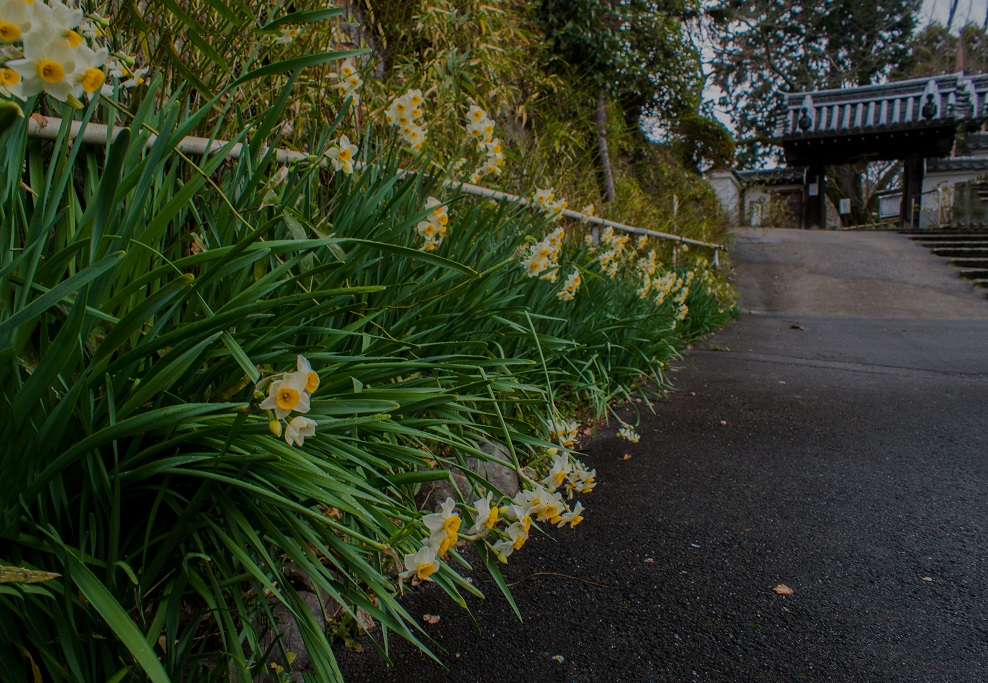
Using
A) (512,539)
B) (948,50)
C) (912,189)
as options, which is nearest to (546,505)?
(512,539)

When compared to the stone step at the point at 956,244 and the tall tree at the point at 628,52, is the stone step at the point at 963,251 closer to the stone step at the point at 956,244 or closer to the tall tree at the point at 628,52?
the stone step at the point at 956,244

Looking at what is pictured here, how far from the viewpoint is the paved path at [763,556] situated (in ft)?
4.34

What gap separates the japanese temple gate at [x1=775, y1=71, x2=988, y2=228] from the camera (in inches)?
624

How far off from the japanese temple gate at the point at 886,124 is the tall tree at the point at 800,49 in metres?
5.10

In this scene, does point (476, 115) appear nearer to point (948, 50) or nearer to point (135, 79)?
point (135, 79)

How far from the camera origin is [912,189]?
54.4ft

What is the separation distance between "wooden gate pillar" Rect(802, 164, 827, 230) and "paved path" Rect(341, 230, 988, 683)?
15823 mm

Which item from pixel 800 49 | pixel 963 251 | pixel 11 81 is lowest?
pixel 963 251

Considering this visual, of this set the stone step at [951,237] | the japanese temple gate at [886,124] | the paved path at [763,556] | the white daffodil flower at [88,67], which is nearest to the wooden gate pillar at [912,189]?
the japanese temple gate at [886,124]

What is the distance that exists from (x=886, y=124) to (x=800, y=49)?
27.1 feet

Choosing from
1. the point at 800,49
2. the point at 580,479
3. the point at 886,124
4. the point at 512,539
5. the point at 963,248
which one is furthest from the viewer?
the point at 800,49

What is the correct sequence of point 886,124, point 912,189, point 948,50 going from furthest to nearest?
point 948,50 → point 912,189 → point 886,124

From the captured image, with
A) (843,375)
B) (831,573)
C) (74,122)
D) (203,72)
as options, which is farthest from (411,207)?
(843,375)

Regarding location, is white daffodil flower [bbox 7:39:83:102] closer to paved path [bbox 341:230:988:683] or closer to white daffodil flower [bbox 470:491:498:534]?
white daffodil flower [bbox 470:491:498:534]
